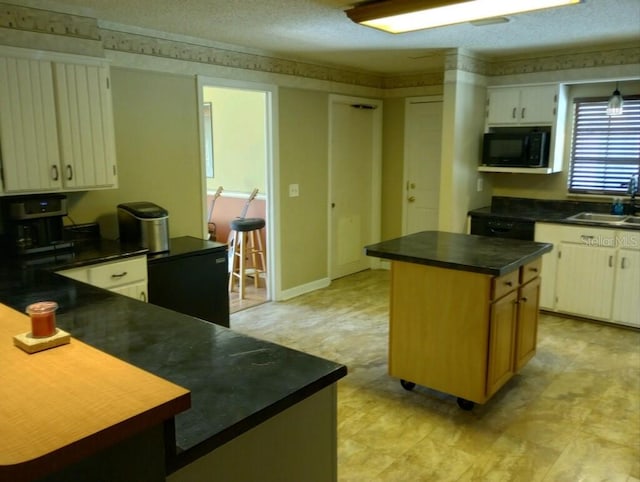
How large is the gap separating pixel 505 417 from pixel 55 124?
316 cm

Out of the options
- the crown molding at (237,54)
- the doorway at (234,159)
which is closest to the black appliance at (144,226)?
the crown molding at (237,54)

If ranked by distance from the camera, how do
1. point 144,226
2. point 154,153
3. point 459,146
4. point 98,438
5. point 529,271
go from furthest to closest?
point 459,146 < point 154,153 < point 144,226 < point 529,271 < point 98,438

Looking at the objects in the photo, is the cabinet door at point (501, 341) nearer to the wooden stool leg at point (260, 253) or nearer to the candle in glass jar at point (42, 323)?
the candle in glass jar at point (42, 323)

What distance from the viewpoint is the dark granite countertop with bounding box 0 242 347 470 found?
1221 mm

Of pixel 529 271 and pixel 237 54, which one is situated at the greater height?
pixel 237 54

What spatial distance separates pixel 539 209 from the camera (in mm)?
5293

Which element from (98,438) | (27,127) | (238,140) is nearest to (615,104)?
(238,140)

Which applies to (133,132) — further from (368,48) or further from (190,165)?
(368,48)

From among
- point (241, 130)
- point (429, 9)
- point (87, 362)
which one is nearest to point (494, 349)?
point (429, 9)

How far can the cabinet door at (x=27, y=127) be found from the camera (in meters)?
2.94

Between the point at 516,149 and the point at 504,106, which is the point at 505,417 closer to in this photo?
the point at 516,149

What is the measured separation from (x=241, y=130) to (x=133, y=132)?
7.44ft

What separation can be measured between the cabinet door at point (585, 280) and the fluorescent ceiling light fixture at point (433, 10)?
2.33m

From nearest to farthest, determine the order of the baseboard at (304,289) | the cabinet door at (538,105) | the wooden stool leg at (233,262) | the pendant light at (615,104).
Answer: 1. the pendant light at (615,104)
2. the cabinet door at (538,105)
3. the baseboard at (304,289)
4. the wooden stool leg at (233,262)
